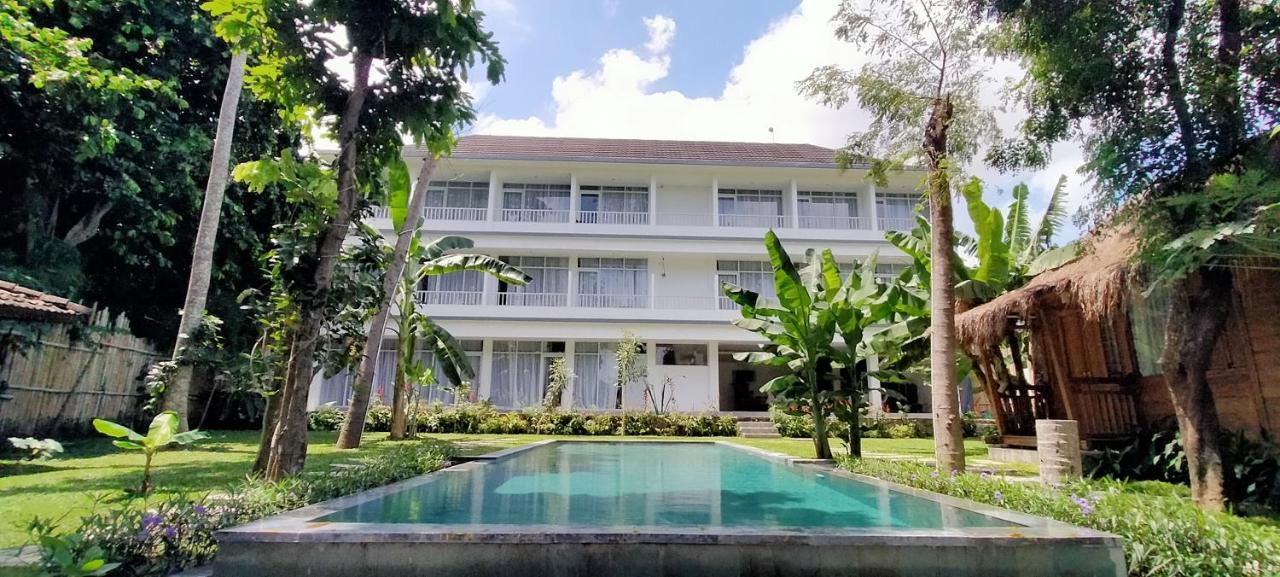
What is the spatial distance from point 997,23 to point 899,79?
1.29 metres

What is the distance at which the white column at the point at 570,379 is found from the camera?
2120 centimetres

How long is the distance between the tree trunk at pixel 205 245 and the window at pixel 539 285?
39.4 feet

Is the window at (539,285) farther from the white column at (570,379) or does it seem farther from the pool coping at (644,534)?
the pool coping at (644,534)

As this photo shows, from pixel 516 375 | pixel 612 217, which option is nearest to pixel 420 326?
pixel 516 375

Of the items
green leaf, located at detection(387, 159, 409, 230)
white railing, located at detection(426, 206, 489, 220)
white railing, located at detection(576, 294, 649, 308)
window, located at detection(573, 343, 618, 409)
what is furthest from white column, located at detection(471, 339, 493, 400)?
green leaf, located at detection(387, 159, 409, 230)

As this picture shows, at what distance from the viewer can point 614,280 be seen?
2328cm

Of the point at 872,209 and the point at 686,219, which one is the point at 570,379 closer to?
the point at 686,219

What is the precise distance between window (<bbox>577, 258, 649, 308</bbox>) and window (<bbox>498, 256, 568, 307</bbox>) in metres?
0.64

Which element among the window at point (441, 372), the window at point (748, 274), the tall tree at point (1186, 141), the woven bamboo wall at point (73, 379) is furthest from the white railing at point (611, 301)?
the tall tree at point (1186, 141)

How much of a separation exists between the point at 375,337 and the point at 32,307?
617cm

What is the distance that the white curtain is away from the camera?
72.3 ft

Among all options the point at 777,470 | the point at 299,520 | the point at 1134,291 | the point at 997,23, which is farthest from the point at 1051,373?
the point at 299,520

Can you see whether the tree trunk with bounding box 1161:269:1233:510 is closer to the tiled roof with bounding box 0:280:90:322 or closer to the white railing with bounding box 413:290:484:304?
the tiled roof with bounding box 0:280:90:322

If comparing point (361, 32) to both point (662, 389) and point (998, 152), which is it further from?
point (662, 389)
